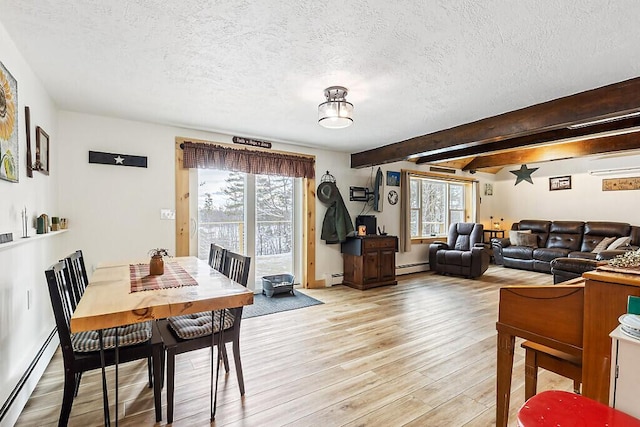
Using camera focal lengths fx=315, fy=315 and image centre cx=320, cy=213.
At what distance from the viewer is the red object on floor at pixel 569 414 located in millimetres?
996

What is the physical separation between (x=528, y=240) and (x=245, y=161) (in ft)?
21.0

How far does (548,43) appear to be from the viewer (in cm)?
191

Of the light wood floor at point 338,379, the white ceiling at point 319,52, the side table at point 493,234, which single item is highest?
the white ceiling at point 319,52

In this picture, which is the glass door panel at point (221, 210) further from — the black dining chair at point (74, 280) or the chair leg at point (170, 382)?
the chair leg at point (170, 382)

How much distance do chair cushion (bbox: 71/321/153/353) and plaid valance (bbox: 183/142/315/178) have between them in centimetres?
246

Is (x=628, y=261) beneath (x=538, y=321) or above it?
above

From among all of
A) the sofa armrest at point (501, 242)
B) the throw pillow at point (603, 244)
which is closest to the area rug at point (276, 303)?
the sofa armrest at point (501, 242)

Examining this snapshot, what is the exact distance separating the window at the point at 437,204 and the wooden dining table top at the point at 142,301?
209 inches

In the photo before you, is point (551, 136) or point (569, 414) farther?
point (551, 136)

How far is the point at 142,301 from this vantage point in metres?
1.58

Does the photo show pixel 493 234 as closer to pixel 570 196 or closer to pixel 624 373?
pixel 570 196

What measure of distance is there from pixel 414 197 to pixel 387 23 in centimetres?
533

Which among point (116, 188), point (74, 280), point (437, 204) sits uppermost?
point (116, 188)

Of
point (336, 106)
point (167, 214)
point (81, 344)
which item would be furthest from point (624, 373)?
point (167, 214)
